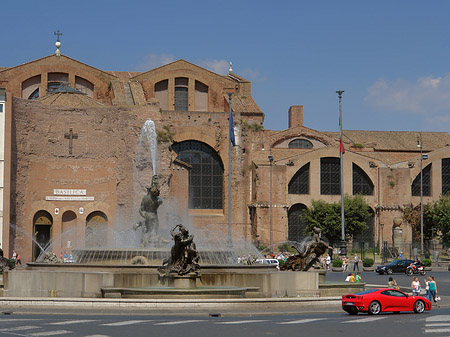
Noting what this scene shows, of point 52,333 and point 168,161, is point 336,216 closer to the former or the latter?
point 168,161

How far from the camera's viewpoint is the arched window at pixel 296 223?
7088 centimetres

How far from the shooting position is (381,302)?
75.6 feet

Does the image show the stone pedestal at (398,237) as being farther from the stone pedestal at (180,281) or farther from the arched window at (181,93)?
the stone pedestal at (180,281)

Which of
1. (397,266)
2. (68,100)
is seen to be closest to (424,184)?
(397,266)

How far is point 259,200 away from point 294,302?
146 feet

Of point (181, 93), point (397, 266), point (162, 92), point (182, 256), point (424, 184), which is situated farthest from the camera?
point (424, 184)

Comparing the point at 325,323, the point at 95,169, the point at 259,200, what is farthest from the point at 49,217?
the point at 325,323

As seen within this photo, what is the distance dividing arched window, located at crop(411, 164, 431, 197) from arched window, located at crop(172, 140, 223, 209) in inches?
720

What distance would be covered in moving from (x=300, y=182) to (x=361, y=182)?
5819 mm

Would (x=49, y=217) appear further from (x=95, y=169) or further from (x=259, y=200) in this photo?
(x=259, y=200)

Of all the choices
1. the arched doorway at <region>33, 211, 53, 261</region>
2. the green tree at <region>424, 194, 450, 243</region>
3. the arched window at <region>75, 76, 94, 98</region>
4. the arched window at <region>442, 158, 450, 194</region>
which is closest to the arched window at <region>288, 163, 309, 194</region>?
the green tree at <region>424, 194, 450, 243</region>

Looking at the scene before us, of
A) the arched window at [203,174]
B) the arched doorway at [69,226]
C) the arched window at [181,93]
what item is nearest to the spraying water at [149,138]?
the arched window at [203,174]

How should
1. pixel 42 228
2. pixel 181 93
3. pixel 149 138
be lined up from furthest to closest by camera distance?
pixel 181 93
pixel 149 138
pixel 42 228

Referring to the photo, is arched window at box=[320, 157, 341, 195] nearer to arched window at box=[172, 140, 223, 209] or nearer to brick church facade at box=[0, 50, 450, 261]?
brick church facade at box=[0, 50, 450, 261]
